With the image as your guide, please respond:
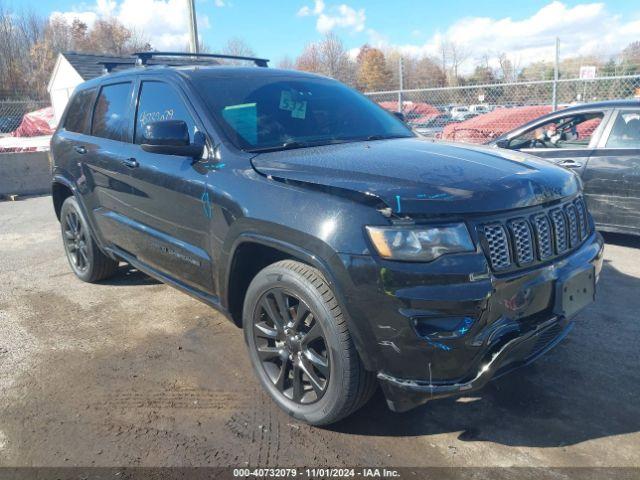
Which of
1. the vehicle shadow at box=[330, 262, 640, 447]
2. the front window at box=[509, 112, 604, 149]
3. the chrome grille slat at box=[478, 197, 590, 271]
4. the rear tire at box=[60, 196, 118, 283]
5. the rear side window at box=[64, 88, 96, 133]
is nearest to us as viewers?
the chrome grille slat at box=[478, 197, 590, 271]

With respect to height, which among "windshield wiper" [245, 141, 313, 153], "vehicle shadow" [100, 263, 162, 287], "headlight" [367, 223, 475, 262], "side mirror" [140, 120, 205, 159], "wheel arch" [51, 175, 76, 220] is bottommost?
"vehicle shadow" [100, 263, 162, 287]

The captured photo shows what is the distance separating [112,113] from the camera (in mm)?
4262

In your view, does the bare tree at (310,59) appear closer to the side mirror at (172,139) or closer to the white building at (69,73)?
the white building at (69,73)

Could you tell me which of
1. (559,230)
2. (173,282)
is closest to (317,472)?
(559,230)

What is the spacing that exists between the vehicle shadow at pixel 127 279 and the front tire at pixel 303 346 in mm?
2525

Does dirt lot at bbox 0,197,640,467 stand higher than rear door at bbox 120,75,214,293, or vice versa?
rear door at bbox 120,75,214,293

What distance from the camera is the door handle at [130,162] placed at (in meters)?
3.72

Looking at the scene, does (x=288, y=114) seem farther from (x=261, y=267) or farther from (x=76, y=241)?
(x=76, y=241)

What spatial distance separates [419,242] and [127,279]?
3831mm

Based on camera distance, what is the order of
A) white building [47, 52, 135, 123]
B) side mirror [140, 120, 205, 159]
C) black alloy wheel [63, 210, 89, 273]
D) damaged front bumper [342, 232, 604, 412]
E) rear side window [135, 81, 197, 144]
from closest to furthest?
1. damaged front bumper [342, 232, 604, 412]
2. side mirror [140, 120, 205, 159]
3. rear side window [135, 81, 197, 144]
4. black alloy wheel [63, 210, 89, 273]
5. white building [47, 52, 135, 123]

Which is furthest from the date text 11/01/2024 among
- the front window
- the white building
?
the white building

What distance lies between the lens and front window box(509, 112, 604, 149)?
19.7 ft

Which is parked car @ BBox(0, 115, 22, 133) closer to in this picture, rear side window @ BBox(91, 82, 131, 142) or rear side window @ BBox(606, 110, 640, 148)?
rear side window @ BBox(91, 82, 131, 142)

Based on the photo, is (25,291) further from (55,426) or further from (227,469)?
(227,469)
